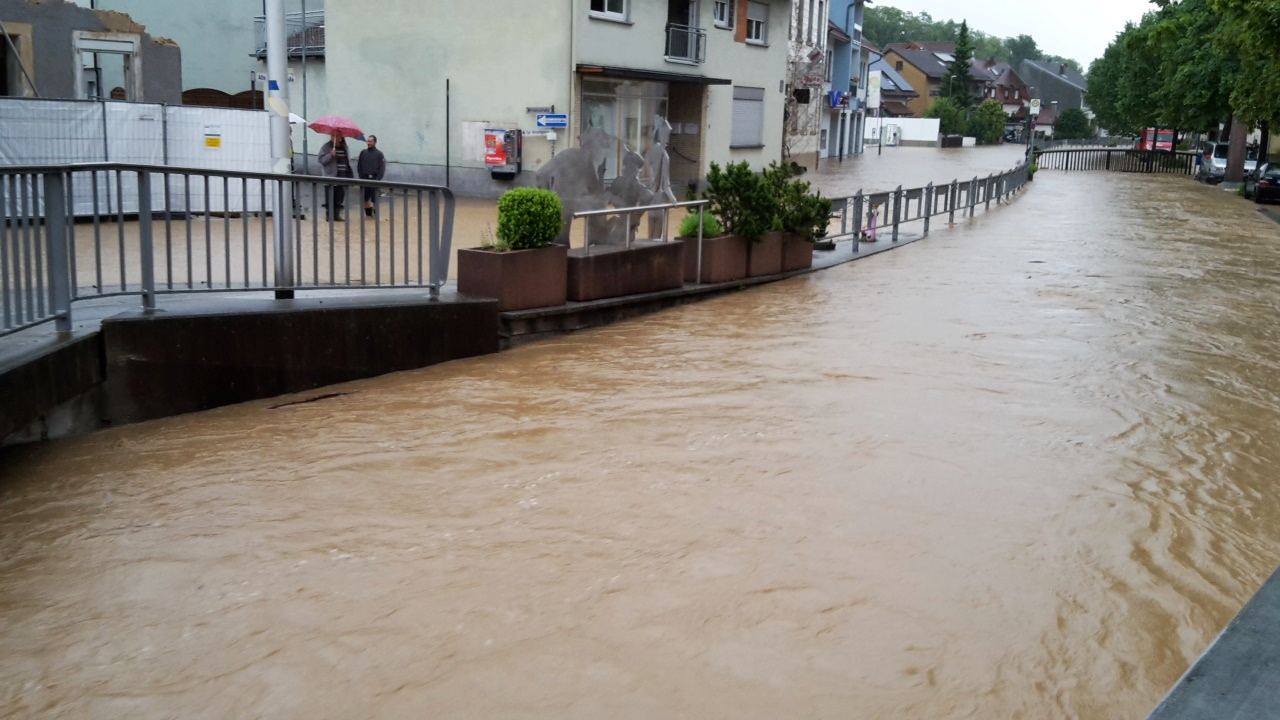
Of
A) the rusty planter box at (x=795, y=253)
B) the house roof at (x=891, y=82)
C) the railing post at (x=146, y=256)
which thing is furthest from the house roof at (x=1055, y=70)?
the railing post at (x=146, y=256)

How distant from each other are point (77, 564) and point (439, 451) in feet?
7.55

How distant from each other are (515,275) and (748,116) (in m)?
27.0

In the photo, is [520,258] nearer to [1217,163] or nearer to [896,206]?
[896,206]

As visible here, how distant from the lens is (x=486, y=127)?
27281 mm

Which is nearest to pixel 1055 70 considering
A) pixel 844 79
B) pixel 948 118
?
pixel 948 118

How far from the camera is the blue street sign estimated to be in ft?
87.6

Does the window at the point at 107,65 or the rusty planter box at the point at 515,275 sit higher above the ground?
the window at the point at 107,65

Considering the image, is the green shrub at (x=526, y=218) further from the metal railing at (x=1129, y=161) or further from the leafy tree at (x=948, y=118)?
the leafy tree at (x=948, y=118)

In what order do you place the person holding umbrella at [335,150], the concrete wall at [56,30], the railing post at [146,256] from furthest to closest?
the concrete wall at [56,30] < the person holding umbrella at [335,150] < the railing post at [146,256]

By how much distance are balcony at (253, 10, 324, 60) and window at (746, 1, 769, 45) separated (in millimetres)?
12510

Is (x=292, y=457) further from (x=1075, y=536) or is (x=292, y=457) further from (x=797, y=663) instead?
(x=1075, y=536)

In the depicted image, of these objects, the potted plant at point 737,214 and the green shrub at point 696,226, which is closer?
the green shrub at point 696,226

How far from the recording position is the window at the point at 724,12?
110ft

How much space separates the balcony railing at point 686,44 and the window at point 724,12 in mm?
1441
